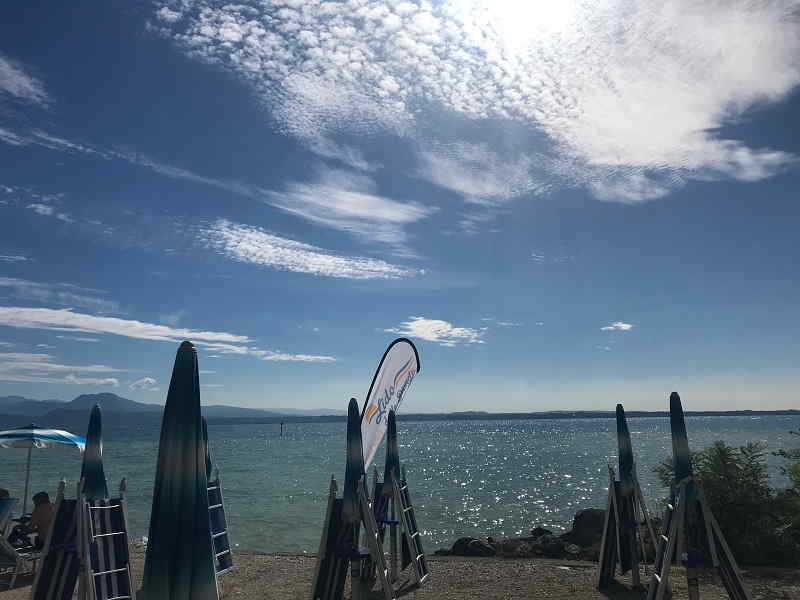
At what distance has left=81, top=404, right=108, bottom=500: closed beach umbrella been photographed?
9.18 meters

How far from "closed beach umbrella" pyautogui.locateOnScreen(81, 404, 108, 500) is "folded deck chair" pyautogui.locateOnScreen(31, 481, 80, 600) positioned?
0.37 metres

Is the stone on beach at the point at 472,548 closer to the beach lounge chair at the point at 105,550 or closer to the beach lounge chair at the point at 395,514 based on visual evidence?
the beach lounge chair at the point at 395,514

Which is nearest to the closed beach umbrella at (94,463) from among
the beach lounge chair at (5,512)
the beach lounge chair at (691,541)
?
the beach lounge chair at (5,512)

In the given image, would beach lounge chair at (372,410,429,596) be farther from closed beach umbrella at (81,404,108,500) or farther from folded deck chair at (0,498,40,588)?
folded deck chair at (0,498,40,588)

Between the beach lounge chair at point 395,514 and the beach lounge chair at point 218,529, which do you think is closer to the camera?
the beach lounge chair at point 218,529

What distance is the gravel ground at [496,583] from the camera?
11586 mm

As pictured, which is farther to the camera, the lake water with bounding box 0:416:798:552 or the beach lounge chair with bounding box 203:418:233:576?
the lake water with bounding box 0:416:798:552

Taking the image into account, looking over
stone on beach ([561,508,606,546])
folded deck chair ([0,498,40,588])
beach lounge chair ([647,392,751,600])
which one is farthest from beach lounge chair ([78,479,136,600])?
stone on beach ([561,508,606,546])

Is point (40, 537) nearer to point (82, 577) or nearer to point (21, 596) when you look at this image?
point (21, 596)

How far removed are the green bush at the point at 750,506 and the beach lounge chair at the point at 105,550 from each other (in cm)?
1318

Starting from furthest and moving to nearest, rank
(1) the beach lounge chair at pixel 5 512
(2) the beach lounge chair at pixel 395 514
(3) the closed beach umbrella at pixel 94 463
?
(1) the beach lounge chair at pixel 5 512, (2) the beach lounge chair at pixel 395 514, (3) the closed beach umbrella at pixel 94 463

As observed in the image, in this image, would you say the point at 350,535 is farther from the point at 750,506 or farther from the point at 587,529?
the point at 587,529

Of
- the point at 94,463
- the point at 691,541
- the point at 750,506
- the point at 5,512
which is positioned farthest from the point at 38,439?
the point at 750,506

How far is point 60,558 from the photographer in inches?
372
